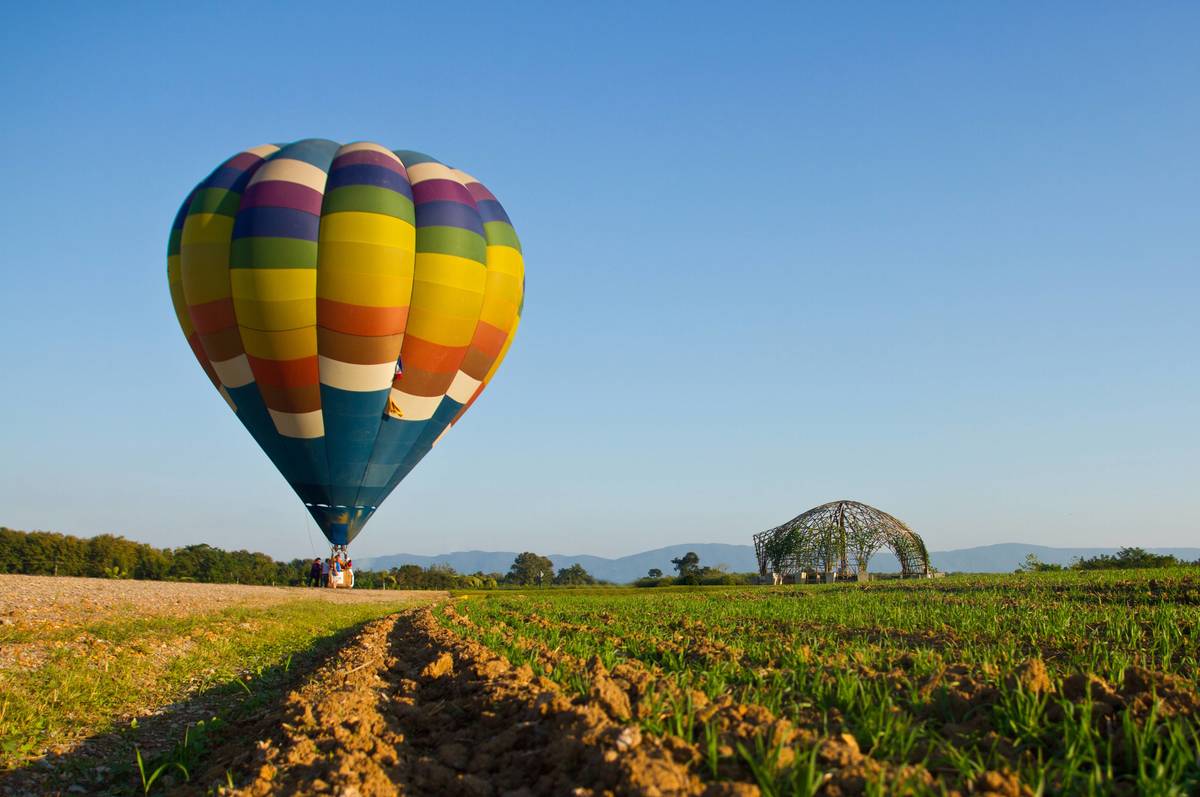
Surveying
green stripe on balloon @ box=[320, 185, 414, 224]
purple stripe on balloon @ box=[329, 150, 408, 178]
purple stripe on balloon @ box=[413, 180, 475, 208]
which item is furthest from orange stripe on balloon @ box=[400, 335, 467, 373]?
purple stripe on balloon @ box=[329, 150, 408, 178]

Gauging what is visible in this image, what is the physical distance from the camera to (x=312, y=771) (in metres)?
4.73

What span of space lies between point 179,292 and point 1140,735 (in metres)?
27.6

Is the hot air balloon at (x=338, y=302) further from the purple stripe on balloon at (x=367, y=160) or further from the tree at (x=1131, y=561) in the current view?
the tree at (x=1131, y=561)

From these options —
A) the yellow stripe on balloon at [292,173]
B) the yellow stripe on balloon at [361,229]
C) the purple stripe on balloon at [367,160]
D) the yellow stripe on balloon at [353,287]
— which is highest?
the purple stripe on balloon at [367,160]

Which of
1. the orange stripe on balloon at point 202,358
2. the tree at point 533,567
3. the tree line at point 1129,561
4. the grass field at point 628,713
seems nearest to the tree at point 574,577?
the tree at point 533,567

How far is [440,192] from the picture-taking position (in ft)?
85.8

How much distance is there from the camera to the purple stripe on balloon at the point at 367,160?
2561 centimetres

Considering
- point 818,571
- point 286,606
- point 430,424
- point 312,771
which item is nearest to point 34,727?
point 312,771

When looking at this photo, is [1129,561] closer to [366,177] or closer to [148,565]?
[366,177]

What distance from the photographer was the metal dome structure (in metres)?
47.7

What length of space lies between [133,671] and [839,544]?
1721 inches

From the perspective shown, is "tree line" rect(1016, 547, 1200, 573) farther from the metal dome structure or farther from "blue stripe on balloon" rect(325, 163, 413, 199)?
"blue stripe on balloon" rect(325, 163, 413, 199)

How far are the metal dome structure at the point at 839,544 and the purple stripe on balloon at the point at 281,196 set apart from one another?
114 ft

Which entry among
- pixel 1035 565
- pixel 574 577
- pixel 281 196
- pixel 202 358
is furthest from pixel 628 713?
pixel 574 577
